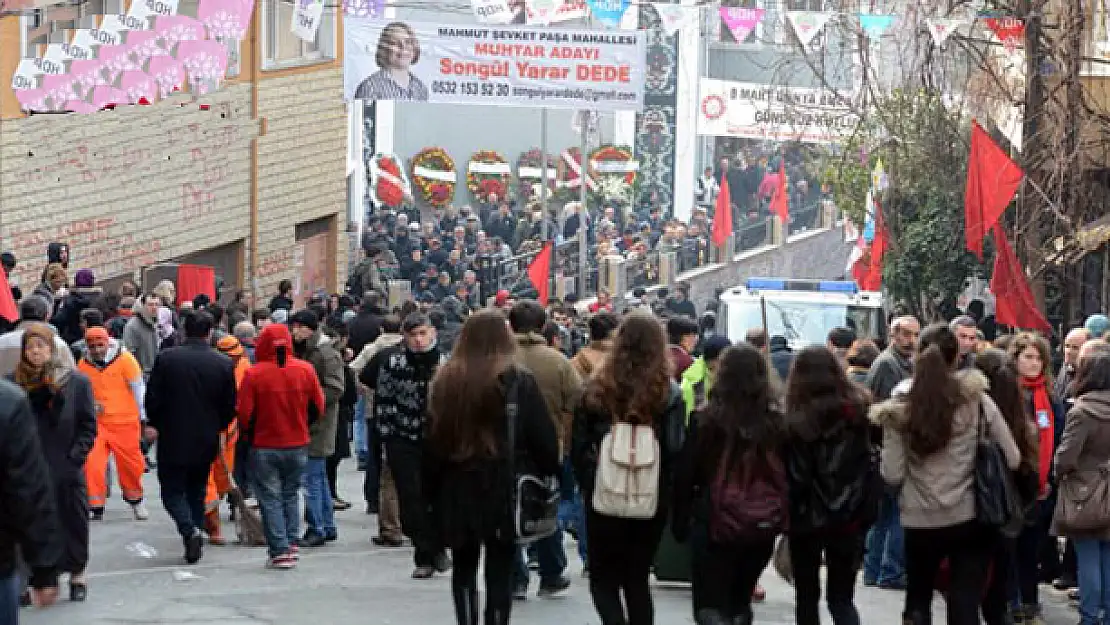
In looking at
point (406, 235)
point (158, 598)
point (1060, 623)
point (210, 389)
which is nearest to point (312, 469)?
point (210, 389)

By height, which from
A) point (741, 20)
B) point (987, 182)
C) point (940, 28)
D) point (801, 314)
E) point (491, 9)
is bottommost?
point (801, 314)

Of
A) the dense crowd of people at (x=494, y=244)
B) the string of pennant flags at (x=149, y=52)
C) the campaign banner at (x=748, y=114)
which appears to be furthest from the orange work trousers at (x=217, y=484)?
the campaign banner at (x=748, y=114)

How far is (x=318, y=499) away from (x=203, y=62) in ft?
37.2

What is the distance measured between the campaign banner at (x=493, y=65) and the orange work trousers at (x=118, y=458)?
1248cm

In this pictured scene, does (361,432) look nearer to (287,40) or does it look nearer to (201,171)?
(201,171)

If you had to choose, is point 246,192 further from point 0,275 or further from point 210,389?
point 210,389

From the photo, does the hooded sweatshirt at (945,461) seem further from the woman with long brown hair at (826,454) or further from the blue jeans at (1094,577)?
the blue jeans at (1094,577)

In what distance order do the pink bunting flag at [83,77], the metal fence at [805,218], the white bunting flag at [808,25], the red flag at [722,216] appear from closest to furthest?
the pink bunting flag at [83,77]
the white bunting flag at [808,25]
the red flag at [722,216]
the metal fence at [805,218]

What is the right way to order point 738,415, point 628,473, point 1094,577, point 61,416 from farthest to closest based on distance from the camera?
point 1094,577
point 61,416
point 628,473
point 738,415

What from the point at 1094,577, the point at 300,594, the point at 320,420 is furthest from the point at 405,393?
the point at 1094,577

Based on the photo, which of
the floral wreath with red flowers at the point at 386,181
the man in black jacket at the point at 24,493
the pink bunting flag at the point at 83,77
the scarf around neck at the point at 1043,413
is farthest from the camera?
the floral wreath with red flowers at the point at 386,181

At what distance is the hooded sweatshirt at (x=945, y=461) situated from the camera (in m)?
9.02

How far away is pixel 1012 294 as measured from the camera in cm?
1684

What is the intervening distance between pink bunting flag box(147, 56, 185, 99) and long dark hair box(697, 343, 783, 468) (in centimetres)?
1526
